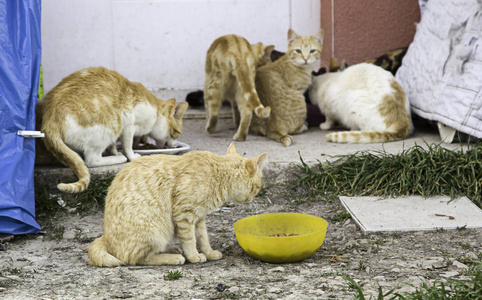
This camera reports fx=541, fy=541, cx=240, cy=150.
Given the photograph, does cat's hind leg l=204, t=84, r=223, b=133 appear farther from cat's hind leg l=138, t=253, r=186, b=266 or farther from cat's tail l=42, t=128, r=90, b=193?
cat's hind leg l=138, t=253, r=186, b=266

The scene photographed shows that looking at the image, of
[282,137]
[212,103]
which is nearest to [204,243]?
[282,137]

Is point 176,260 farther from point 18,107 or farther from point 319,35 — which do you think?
point 319,35

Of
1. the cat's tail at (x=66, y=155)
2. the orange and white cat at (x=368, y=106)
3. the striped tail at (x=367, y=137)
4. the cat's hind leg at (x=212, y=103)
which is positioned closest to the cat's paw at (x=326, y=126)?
the orange and white cat at (x=368, y=106)

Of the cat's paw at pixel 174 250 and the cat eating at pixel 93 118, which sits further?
the cat eating at pixel 93 118

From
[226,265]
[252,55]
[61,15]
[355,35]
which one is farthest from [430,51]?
[61,15]

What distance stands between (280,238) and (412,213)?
4.53 feet

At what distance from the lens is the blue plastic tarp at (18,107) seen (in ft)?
12.8

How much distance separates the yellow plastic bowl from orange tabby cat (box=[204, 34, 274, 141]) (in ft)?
6.32

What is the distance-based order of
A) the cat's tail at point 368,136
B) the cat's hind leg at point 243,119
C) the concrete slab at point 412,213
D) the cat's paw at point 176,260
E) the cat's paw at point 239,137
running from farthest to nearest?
1. the cat's paw at point 239,137
2. the cat's hind leg at point 243,119
3. the cat's tail at point 368,136
4. the concrete slab at point 412,213
5. the cat's paw at point 176,260

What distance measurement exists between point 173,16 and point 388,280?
15.8 feet

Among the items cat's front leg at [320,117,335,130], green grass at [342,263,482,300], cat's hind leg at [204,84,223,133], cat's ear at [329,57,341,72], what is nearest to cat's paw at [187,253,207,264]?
green grass at [342,263,482,300]

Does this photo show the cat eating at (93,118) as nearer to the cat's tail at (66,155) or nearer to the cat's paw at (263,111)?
the cat's tail at (66,155)

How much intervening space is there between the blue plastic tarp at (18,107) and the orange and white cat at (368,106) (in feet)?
9.39

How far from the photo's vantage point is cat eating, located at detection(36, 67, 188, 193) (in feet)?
14.1
